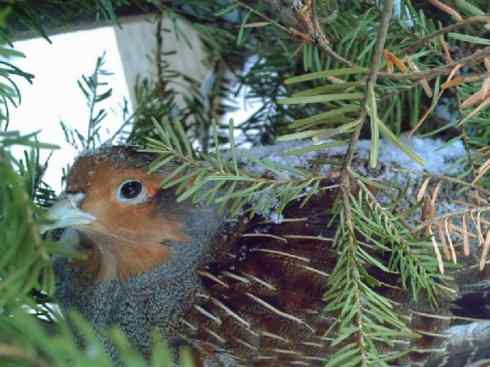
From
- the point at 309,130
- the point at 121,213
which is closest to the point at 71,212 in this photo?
the point at 121,213

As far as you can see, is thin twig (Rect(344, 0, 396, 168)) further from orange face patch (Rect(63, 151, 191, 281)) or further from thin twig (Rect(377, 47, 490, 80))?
orange face patch (Rect(63, 151, 191, 281))

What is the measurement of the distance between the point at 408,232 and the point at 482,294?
225mm

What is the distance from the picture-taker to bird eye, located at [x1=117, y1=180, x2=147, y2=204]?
0.54 meters

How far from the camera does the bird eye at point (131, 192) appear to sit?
0.54m

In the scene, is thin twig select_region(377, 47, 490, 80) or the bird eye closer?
thin twig select_region(377, 47, 490, 80)

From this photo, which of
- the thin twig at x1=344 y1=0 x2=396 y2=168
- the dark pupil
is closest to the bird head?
the dark pupil

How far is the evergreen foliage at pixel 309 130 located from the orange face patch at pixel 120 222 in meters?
0.04

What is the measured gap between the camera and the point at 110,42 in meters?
0.85

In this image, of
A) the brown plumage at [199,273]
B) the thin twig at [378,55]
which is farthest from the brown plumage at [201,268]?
the thin twig at [378,55]

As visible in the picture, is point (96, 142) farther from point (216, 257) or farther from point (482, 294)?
point (482, 294)

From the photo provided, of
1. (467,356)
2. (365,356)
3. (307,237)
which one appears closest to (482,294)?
(467,356)

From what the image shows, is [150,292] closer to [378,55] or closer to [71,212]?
[71,212]

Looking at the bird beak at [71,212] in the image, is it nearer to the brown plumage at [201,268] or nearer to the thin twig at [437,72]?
the brown plumage at [201,268]

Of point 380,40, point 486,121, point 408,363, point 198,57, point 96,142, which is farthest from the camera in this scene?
point 198,57
